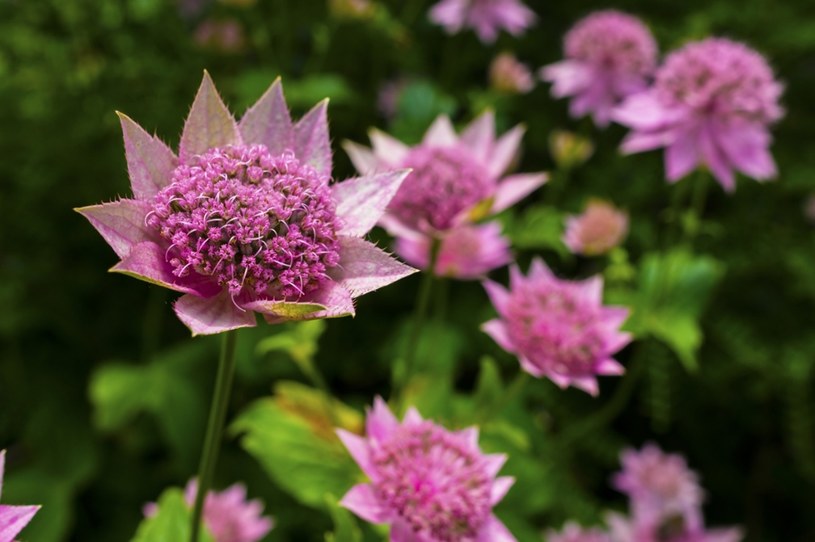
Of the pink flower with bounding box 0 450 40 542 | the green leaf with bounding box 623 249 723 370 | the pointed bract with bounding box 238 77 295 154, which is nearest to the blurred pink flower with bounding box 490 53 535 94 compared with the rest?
the green leaf with bounding box 623 249 723 370

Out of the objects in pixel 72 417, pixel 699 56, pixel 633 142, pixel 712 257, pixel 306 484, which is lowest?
pixel 72 417

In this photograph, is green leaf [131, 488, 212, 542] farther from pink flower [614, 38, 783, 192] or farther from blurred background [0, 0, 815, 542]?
pink flower [614, 38, 783, 192]

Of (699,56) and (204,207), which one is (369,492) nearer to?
(204,207)

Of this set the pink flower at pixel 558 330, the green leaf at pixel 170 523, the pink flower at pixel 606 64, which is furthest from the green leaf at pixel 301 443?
the pink flower at pixel 606 64

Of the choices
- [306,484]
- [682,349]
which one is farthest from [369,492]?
[682,349]

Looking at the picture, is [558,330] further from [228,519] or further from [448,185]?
[228,519]

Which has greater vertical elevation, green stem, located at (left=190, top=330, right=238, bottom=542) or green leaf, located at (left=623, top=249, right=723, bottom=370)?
green stem, located at (left=190, top=330, right=238, bottom=542)
